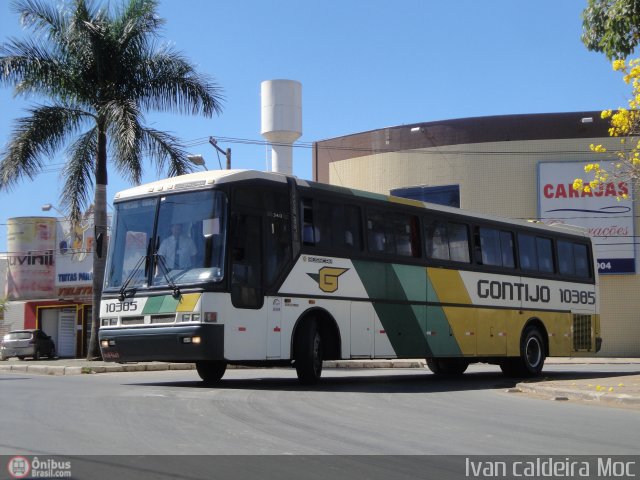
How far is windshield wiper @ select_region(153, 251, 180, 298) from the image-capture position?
1352cm

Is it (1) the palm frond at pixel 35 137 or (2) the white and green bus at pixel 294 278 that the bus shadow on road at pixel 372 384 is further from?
(1) the palm frond at pixel 35 137

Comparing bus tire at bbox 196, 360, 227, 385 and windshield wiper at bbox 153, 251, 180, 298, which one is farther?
bus tire at bbox 196, 360, 227, 385

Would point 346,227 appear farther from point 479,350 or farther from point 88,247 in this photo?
point 88,247

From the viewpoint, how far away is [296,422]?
32.1 feet

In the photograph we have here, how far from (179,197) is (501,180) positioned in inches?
960

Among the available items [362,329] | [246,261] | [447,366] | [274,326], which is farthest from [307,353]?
[447,366]

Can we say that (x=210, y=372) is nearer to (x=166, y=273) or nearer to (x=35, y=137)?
(x=166, y=273)

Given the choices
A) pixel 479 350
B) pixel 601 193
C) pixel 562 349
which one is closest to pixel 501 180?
pixel 601 193

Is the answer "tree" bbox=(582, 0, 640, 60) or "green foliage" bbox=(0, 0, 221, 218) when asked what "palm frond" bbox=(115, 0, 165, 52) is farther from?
"tree" bbox=(582, 0, 640, 60)

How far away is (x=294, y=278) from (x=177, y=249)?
2.12m

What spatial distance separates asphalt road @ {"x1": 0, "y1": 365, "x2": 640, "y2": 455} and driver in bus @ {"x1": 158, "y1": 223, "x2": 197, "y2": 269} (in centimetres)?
212

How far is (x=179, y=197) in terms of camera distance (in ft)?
46.3
